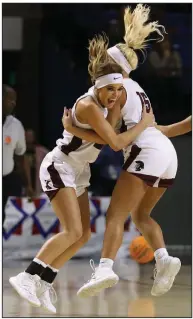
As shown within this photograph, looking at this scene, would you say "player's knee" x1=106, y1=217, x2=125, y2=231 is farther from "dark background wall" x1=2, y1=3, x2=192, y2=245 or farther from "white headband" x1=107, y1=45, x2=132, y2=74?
"dark background wall" x1=2, y1=3, x2=192, y2=245

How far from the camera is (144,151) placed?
18.2 feet

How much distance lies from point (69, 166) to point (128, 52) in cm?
85

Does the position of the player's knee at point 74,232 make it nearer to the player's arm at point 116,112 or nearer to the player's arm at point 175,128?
the player's arm at point 116,112

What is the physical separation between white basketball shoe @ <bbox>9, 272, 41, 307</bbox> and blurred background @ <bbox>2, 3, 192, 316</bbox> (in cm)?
410

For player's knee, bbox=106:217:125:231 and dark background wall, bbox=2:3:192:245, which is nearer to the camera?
player's knee, bbox=106:217:125:231

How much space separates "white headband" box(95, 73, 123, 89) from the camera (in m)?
5.34

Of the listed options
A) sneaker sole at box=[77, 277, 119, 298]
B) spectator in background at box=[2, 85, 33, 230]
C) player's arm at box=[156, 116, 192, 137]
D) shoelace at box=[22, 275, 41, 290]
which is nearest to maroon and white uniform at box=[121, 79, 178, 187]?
player's arm at box=[156, 116, 192, 137]

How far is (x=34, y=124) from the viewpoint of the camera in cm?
1003

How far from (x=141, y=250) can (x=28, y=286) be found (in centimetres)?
298

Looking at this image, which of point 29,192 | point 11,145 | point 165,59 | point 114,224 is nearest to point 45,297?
point 114,224

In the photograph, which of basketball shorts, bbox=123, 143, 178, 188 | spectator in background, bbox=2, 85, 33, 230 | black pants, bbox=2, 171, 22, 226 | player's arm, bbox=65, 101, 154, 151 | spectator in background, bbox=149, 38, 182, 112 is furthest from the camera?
spectator in background, bbox=149, 38, 182, 112

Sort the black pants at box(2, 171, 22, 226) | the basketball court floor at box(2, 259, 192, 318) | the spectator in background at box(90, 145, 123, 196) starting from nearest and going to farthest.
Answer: the basketball court floor at box(2, 259, 192, 318) < the black pants at box(2, 171, 22, 226) < the spectator in background at box(90, 145, 123, 196)

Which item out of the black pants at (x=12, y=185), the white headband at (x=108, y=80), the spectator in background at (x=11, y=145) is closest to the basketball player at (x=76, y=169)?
the white headband at (x=108, y=80)

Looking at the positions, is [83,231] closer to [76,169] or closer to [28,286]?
[76,169]
